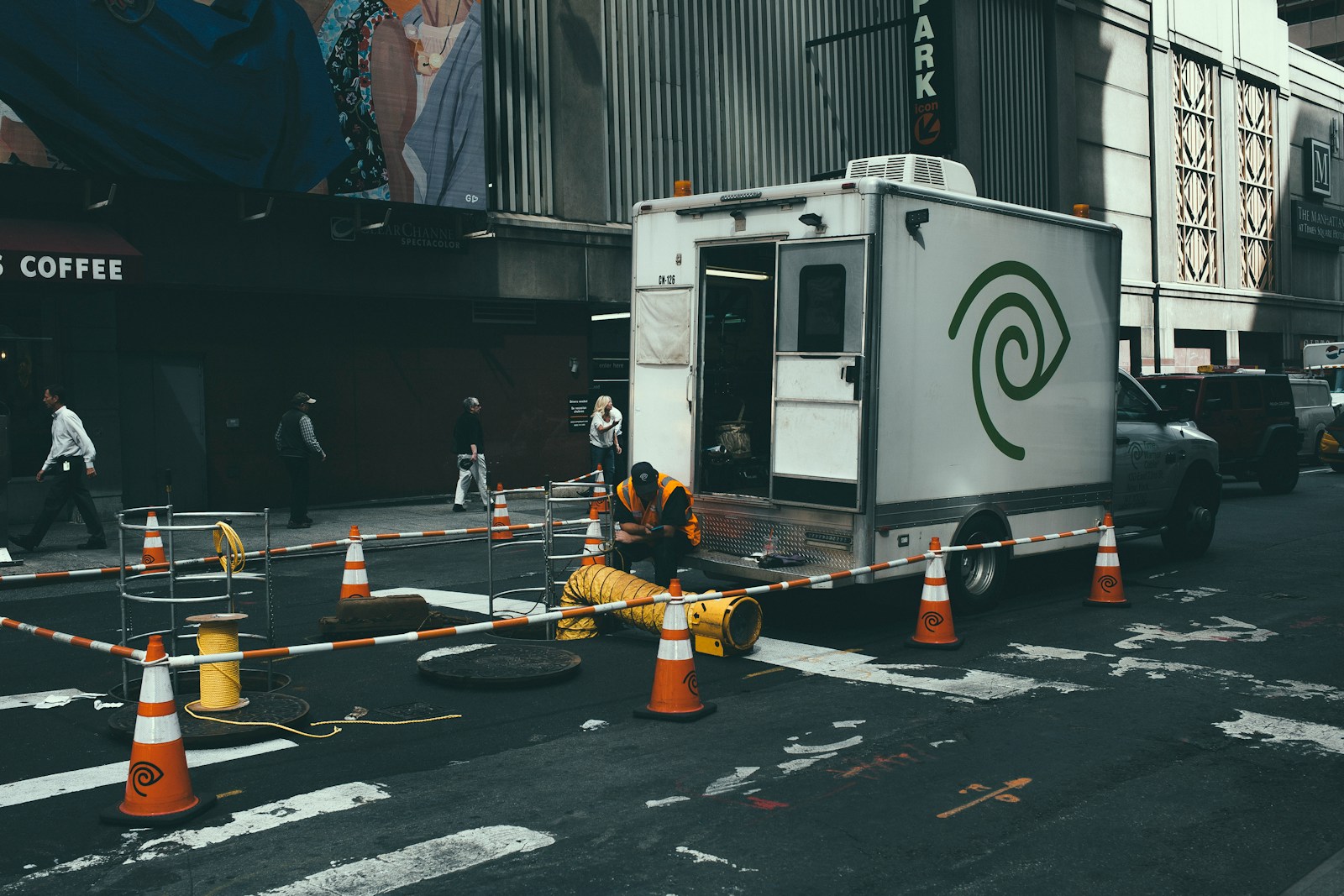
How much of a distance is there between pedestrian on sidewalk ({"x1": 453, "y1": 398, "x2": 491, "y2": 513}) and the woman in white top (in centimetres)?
179

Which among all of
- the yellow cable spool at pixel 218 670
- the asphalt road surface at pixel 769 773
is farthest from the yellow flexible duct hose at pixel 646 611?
the yellow cable spool at pixel 218 670

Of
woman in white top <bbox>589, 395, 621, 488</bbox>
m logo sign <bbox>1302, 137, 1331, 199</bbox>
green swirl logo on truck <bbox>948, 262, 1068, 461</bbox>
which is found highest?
m logo sign <bbox>1302, 137, 1331, 199</bbox>

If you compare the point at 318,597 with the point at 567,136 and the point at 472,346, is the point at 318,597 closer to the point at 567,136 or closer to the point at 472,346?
the point at 472,346

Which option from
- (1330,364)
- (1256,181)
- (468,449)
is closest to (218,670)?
(468,449)

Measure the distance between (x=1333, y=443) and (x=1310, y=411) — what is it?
1062mm

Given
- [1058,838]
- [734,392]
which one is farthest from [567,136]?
[1058,838]

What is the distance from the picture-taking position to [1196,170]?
40.9 m

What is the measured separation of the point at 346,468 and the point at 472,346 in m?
3.13

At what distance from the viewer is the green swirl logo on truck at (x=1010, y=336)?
10531mm

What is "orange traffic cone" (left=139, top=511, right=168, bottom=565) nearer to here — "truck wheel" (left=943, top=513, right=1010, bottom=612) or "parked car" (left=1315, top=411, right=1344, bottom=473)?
"truck wheel" (left=943, top=513, right=1010, bottom=612)

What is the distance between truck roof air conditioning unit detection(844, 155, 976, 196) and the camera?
10.4m

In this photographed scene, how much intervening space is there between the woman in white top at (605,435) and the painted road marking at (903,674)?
10.5 metres

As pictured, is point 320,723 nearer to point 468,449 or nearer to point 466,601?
point 466,601

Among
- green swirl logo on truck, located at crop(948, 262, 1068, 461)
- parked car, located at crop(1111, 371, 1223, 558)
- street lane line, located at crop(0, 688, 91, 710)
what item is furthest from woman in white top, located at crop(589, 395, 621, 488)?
street lane line, located at crop(0, 688, 91, 710)
